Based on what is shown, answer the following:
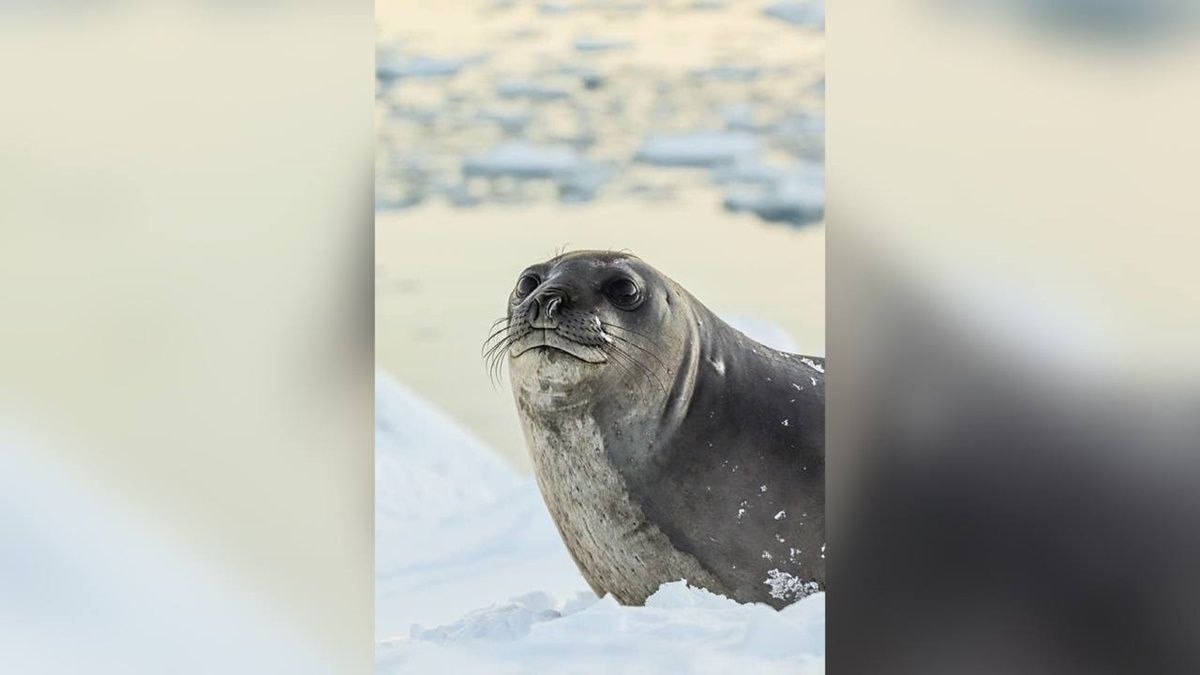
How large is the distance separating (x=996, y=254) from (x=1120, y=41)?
611mm

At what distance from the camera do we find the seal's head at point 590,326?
10.1 feet

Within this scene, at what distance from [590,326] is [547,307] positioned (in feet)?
0.38

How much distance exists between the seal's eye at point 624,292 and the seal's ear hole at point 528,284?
187 mm

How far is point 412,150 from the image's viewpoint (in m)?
3.21

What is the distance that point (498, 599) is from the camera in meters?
3.15

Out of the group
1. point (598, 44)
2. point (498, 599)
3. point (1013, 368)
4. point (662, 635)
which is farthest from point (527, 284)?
point (1013, 368)

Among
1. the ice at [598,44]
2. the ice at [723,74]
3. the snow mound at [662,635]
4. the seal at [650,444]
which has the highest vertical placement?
the ice at [598,44]

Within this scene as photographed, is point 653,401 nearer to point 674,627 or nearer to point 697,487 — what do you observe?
point 697,487

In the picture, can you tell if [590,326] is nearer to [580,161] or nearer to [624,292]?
[624,292]

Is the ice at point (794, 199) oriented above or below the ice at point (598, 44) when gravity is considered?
below

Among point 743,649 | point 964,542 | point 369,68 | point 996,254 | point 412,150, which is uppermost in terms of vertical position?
point 369,68

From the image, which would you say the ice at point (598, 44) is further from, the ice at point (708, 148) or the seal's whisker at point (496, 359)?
the seal's whisker at point (496, 359)

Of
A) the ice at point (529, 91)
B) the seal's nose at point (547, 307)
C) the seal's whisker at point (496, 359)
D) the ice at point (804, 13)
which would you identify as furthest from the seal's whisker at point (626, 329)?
the ice at point (804, 13)

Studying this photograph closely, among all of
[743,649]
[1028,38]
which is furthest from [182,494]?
[1028,38]
